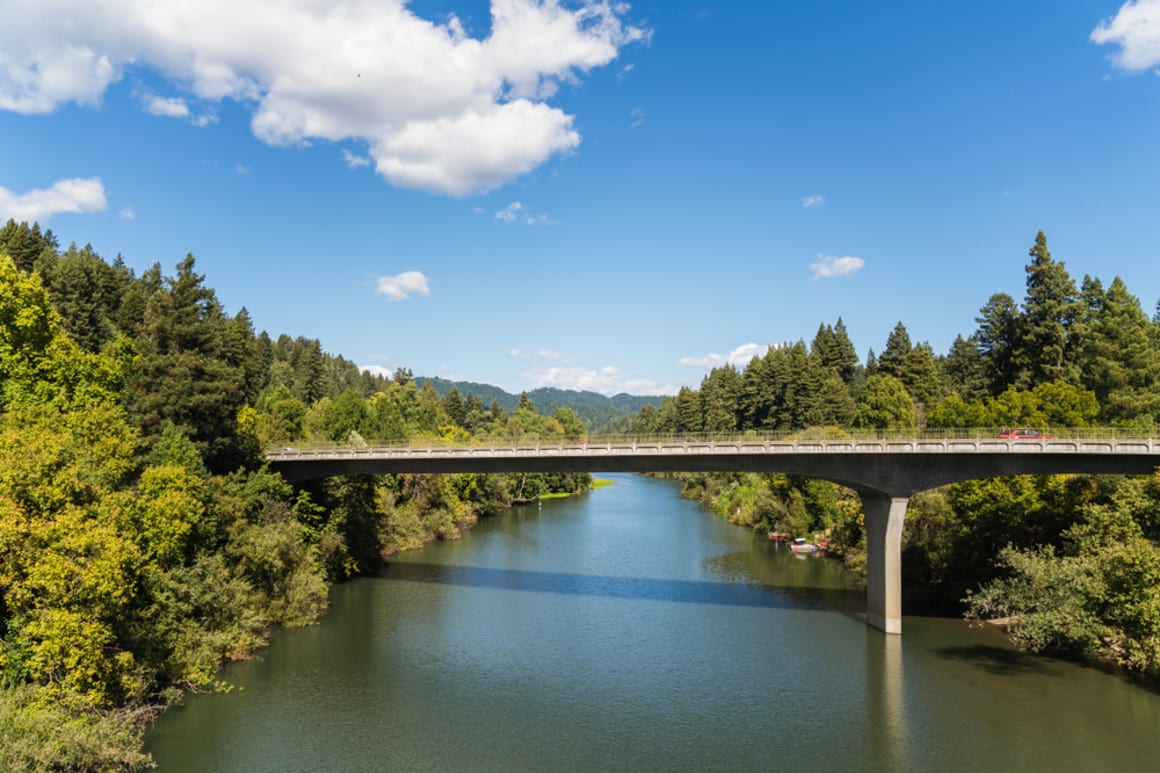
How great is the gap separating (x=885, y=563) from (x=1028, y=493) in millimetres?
10160

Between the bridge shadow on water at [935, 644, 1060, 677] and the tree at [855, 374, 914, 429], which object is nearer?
the bridge shadow on water at [935, 644, 1060, 677]

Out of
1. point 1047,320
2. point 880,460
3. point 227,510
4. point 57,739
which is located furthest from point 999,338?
point 57,739

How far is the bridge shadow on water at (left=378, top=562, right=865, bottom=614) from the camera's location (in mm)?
49125

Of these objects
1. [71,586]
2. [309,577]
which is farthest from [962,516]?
[71,586]

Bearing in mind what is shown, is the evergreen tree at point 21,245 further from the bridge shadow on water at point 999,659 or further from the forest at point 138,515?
the bridge shadow on water at point 999,659

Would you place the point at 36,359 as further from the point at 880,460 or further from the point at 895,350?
the point at 895,350

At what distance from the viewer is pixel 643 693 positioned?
32.7m

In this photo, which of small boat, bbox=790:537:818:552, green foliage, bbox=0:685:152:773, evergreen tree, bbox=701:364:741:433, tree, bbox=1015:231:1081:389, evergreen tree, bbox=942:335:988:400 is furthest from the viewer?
evergreen tree, bbox=701:364:741:433

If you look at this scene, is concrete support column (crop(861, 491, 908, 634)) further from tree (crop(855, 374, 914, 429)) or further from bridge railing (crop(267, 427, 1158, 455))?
tree (crop(855, 374, 914, 429))

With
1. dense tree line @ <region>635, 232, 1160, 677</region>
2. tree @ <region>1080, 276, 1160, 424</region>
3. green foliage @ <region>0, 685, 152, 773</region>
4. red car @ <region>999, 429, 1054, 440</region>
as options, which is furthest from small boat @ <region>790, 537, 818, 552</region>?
green foliage @ <region>0, 685, 152, 773</region>

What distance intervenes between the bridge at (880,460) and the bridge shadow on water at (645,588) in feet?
20.4

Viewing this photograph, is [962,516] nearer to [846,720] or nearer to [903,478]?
[903,478]

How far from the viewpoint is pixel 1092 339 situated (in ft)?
191

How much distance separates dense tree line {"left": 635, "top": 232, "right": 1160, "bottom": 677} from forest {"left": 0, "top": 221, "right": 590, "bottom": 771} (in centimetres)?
4066
